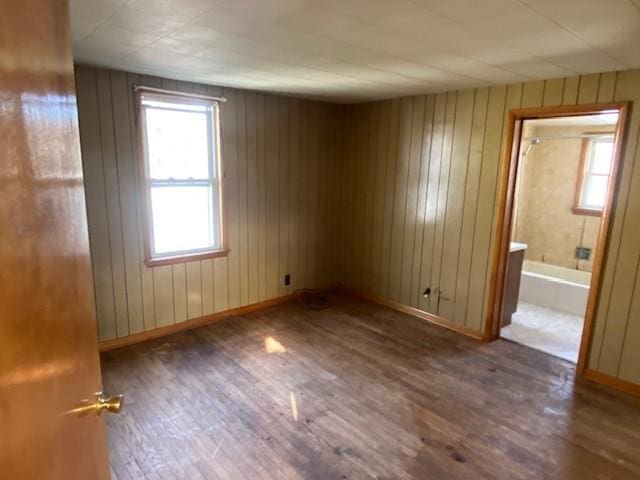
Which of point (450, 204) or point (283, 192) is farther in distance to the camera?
point (283, 192)

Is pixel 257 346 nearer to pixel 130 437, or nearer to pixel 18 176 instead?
pixel 130 437

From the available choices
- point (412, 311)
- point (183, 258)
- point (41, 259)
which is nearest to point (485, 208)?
point (412, 311)

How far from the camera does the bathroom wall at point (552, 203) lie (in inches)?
203

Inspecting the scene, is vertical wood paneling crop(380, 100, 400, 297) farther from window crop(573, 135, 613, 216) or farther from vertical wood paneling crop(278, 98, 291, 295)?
window crop(573, 135, 613, 216)

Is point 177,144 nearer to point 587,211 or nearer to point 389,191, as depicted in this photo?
point 389,191

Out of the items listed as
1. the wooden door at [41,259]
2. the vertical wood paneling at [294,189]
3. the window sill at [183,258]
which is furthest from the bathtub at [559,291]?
the wooden door at [41,259]

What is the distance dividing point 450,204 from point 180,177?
8.33 ft

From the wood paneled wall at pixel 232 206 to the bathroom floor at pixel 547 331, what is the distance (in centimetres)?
217

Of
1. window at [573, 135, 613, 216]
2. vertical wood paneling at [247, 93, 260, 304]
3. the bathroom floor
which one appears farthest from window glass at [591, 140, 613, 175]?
vertical wood paneling at [247, 93, 260, 304]

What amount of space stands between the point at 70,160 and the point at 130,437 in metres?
2.02

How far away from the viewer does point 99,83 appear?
3.02m

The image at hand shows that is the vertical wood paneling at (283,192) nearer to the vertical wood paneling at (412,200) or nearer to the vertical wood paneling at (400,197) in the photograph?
the vertical wood paneling at (400,197)

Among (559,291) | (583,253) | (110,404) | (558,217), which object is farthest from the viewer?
(558,217)

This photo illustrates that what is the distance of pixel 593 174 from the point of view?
5.04 m
